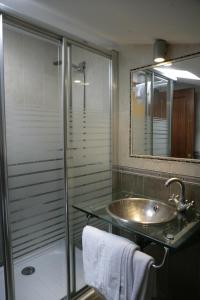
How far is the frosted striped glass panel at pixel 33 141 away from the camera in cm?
139

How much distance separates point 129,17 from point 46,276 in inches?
85.0

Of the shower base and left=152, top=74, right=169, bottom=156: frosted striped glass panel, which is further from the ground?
left=152, top=74, right=169, bottom=156: frosted striped glass panel

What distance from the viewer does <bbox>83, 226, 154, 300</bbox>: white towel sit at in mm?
1102

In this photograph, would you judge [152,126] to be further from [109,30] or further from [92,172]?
[109,30]

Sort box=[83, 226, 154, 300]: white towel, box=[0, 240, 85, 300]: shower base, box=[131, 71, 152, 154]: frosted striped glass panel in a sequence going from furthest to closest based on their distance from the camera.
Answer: box=[131, 71, 152, 154]: frosted striped glass panel, box=[0, 240, 85, 300]: shower base, box=[83, 226, 154, 300]: white towel

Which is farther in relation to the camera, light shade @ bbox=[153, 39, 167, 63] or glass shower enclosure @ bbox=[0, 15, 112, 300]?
light shade @ bbox=[153, 39, 167, 63]

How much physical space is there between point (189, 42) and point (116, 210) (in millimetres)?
1332

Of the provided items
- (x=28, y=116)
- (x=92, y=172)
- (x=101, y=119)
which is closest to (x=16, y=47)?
(x=28, y=116)

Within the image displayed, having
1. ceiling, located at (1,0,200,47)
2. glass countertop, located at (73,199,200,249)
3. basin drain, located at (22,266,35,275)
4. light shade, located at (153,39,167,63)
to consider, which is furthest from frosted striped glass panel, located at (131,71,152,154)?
basin drain, located at (22,266,35,275)

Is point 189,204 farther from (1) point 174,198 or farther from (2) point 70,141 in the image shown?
(2) point 70,141

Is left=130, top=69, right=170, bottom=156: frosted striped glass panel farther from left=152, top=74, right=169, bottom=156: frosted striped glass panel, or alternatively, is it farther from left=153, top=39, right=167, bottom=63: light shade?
left=153, top=39, right=167, bottom=63: light shade

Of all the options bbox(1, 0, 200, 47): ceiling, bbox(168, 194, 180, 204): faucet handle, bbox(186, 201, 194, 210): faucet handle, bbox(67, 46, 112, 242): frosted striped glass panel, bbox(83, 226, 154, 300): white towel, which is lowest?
bbox(83, 226, 154, 300): white towel

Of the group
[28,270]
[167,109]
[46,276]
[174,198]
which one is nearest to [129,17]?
[167,109]

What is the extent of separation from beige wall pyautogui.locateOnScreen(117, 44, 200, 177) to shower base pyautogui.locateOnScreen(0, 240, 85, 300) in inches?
36.6
